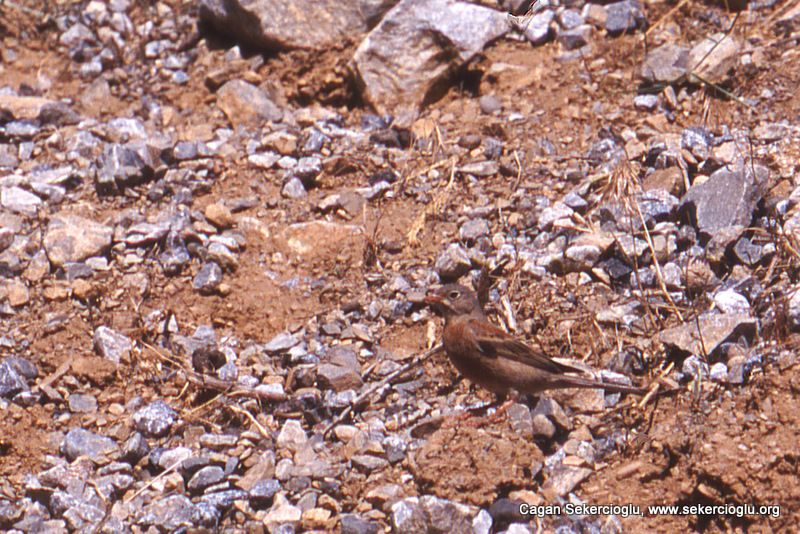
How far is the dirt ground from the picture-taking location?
5.34 metres

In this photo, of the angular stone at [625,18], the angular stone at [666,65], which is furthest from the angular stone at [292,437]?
the angular stone at [625,18]

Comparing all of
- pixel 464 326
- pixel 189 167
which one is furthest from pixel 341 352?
pixel 189 167

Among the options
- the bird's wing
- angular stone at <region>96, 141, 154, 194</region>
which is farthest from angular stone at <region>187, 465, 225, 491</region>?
angular stone at <region>96, 141, 154, 194</region>

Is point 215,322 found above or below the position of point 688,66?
below

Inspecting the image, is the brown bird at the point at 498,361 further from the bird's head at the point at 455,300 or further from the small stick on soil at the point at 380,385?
the small stick on soil at the point at 380,385

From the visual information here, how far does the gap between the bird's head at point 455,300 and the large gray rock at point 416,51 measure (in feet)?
7.95

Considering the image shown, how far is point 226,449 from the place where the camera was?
5.93 meters

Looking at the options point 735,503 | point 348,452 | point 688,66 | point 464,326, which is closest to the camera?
point 735,503

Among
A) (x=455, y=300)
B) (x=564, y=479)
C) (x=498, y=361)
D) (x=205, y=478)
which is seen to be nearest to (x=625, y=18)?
(x=455, y=300)

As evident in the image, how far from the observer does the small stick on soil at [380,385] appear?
604 cm

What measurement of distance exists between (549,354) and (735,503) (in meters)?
1.58

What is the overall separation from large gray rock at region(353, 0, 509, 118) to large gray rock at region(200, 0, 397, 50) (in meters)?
0.49

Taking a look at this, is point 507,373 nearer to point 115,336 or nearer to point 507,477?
point 507,477

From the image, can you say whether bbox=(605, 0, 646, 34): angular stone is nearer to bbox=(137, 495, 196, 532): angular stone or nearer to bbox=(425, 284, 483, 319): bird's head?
bbox=(425, 284, 483, 319): bird's head
